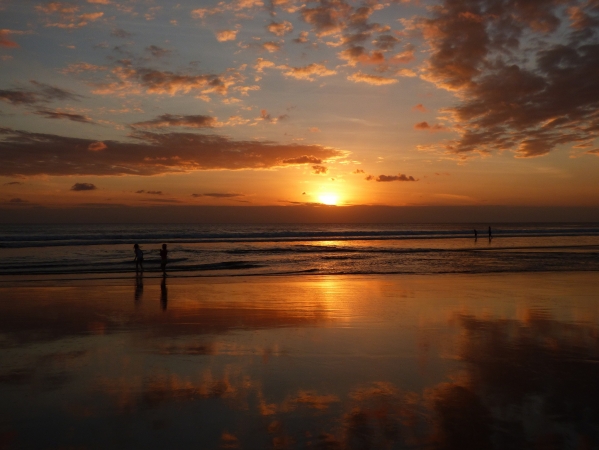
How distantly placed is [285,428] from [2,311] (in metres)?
11.3

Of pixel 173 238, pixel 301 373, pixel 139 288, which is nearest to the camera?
pixel 301 373

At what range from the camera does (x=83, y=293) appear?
642 inches

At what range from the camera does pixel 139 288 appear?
17.8 m

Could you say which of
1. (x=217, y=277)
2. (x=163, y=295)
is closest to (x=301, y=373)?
(x=163, y=295)

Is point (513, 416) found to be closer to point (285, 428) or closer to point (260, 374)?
point (285, 428)

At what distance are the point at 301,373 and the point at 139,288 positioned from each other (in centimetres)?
1203

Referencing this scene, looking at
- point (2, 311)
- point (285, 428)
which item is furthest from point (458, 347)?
Answer: point (2, 311)

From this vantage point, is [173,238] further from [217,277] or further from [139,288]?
[139,288]

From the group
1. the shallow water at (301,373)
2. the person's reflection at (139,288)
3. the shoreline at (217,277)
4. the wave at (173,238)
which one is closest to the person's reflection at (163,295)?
the shallow water at (301,373)

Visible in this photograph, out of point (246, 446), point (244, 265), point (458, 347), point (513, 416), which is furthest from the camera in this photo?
point (244, 265)

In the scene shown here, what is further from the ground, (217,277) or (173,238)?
(217,277)

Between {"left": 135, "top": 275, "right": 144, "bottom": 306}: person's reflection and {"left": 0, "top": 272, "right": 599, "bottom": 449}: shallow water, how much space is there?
2.06 feet

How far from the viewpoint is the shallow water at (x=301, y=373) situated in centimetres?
550

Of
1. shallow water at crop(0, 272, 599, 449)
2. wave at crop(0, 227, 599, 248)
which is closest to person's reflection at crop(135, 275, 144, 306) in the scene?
shallow water at crop(0, 272, 599, 449)
